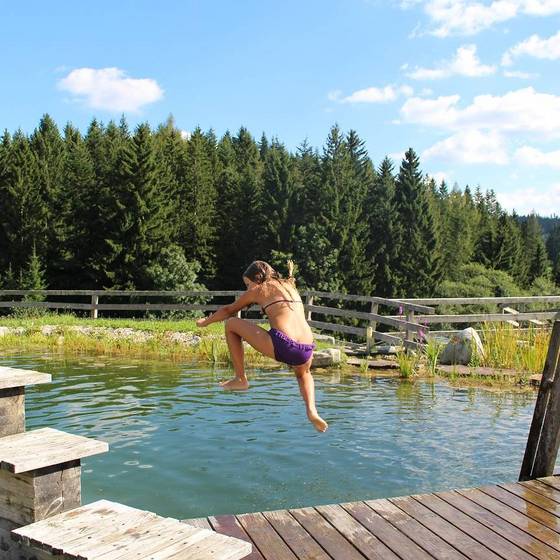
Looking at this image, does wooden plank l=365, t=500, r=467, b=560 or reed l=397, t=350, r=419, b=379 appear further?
reed l=397, t=350, r=419, b=379

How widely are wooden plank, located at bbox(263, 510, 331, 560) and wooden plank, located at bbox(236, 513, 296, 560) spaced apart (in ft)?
0.11

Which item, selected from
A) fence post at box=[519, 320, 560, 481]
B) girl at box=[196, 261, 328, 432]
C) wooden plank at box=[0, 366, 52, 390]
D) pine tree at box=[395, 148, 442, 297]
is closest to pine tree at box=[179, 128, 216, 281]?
pine tree at box=[395, 148, 442, 297]

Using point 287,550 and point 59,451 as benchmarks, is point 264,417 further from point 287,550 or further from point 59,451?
point 59,451

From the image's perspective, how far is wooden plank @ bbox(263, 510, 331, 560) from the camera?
12.1ft

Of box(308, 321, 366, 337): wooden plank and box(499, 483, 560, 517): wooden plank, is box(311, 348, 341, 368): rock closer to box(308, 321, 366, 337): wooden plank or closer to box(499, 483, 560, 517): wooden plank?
box(308, 321, 366, 337): wooden plank

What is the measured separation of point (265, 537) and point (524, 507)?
193 centimetres

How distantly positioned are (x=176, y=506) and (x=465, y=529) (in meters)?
2.60

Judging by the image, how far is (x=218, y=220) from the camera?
157 feet

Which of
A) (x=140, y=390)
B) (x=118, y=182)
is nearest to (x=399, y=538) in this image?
(x=140, y=390)

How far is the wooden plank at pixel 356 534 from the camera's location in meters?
3.71

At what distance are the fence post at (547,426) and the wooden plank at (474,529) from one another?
1.18m

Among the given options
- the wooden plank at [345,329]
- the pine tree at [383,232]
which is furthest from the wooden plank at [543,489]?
the pine tree at [383,232]

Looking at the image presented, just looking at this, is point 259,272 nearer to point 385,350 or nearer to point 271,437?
point 271,437

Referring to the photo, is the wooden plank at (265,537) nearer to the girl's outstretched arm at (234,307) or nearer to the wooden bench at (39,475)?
the wooden bench at (39,475)
